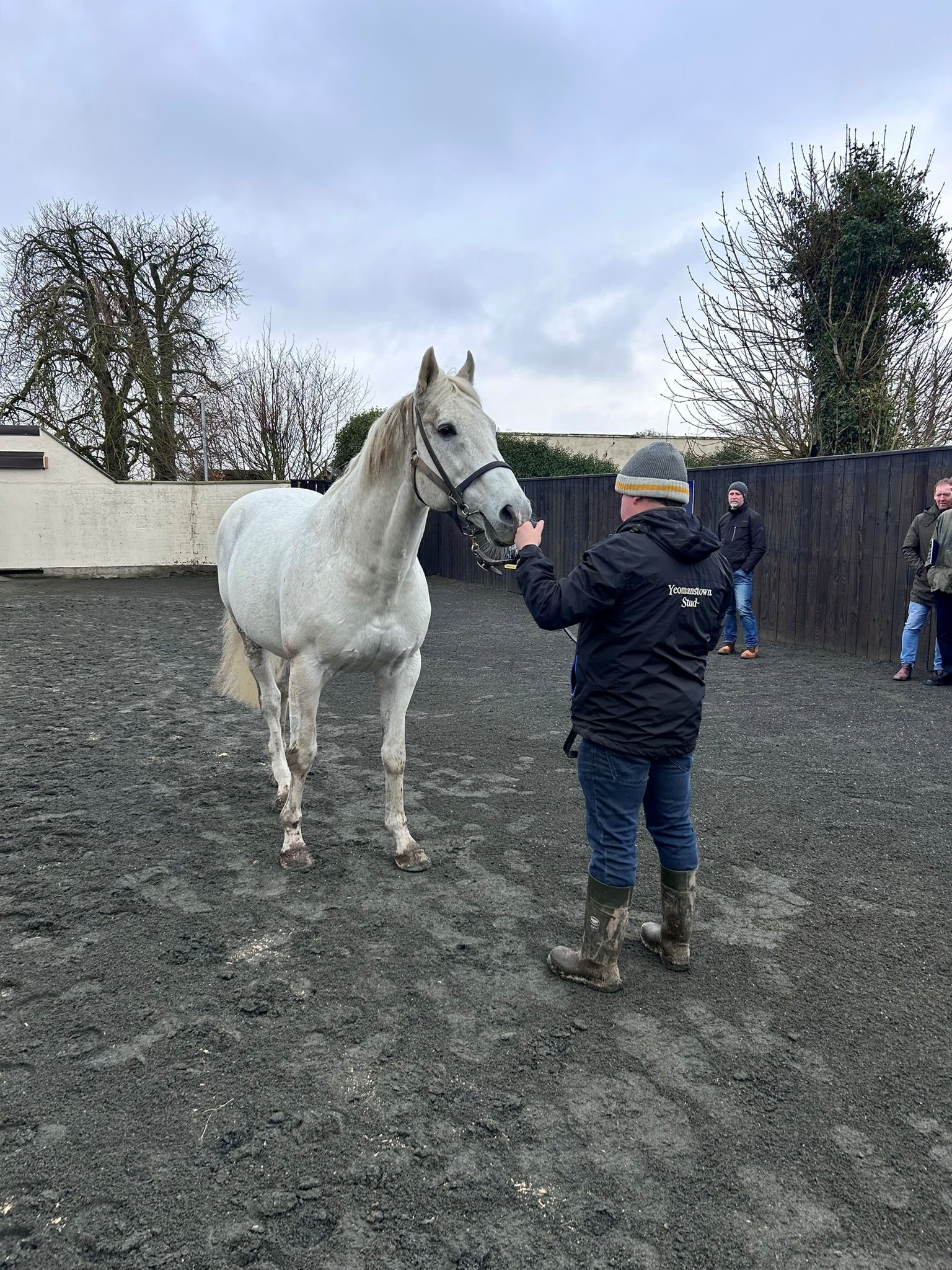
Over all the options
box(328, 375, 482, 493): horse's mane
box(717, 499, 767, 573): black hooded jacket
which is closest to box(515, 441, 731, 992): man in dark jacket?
box(328, 375, 482, 493): horse's mane

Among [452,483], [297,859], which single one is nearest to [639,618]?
[452,483]

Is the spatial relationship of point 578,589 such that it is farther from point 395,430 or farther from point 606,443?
point 606,443

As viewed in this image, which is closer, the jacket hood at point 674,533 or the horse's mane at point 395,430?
the jacket hood at point 674,533

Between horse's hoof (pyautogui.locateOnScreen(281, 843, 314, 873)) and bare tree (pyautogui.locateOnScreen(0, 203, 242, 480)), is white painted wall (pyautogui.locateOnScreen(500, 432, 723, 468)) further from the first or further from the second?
horse's hoof (pyautogui.locateOnScreen(281, 843, 314, 873))

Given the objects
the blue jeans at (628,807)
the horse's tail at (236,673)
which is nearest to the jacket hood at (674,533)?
the blue jeans at (628,807)

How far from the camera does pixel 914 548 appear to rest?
24.3ft

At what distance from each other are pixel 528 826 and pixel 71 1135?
2415 mm

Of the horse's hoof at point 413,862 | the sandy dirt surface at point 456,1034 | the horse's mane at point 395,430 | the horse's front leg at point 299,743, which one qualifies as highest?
the horse's mane at point 395,430

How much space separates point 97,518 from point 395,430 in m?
18.9

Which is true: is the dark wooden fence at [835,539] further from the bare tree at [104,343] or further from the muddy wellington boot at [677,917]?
the bare tree at [104,343]

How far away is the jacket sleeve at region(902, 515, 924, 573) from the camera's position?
24.2 feet

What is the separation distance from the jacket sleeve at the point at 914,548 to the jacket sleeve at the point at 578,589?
6221 millimetres

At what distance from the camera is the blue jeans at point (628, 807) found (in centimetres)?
245

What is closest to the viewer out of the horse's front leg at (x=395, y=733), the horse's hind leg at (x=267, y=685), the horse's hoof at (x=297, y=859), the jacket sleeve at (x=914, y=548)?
the horse's hoof at (x=297, y=859)
